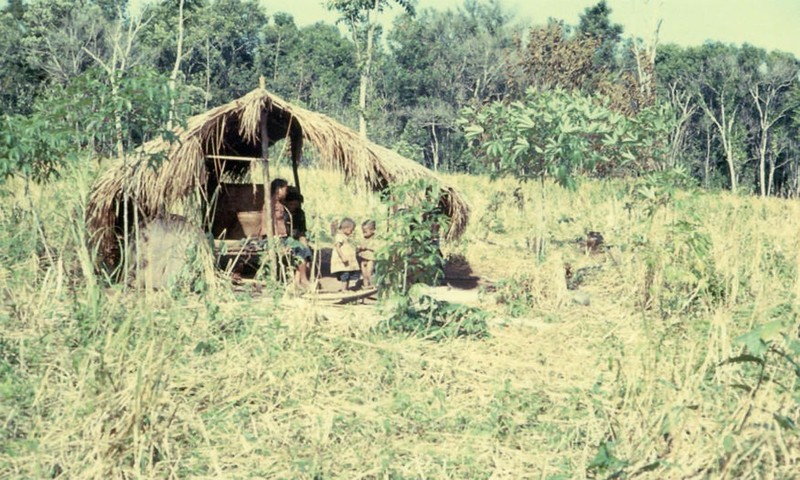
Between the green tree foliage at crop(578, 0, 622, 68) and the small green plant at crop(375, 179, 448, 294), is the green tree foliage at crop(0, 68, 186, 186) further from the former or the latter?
the green tree foliage at crop(578, 0, 622, 68)

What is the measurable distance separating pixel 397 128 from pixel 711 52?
A: 1296cm

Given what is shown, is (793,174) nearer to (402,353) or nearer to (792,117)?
(792,117)

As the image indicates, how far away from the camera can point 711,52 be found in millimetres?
33844

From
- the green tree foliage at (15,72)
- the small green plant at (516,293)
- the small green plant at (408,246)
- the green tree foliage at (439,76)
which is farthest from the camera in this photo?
the green tree foliage at (439,76)

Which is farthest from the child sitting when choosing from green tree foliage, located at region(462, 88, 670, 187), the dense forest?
the dense forest

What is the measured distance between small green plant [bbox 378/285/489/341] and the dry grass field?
4.4 inches

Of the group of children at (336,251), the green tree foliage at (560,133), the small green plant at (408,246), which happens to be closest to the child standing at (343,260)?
the group of children at (336,251)

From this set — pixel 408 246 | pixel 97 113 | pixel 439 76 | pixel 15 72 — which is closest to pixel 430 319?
pixel 408 246

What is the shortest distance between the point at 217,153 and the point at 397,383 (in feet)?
12.9

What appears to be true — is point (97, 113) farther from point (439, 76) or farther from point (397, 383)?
point (439, 76)

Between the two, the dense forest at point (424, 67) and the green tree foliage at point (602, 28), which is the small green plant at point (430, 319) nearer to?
the dense forest at point (424, 67)

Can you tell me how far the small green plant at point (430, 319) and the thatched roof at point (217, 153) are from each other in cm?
188

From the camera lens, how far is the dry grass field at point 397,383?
350 cm

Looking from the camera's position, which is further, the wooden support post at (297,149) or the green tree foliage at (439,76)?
the green tree foliage at (439,76)
